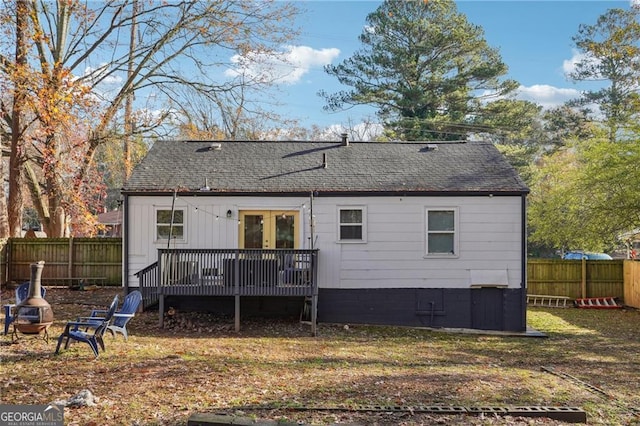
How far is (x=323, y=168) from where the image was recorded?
14.0 meters

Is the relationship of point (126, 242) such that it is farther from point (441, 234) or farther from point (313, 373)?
point (441, 234)

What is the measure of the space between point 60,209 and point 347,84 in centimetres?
1649

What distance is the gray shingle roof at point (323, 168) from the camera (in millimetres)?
13016

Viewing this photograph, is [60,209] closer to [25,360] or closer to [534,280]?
[25,360]

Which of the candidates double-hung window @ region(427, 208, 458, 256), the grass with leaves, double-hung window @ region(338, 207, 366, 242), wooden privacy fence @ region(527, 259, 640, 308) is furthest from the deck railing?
wooden privacy fence @ region(527, 259, 640, 308)

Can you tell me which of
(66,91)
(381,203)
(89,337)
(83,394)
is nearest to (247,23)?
(66,91)

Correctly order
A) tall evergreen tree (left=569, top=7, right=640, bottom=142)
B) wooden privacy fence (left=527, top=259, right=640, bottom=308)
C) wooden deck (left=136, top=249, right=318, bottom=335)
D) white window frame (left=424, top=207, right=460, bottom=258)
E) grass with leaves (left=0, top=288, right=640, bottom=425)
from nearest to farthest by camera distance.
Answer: grass with leaves (left=0, top=288, right=640, bottom=425) < wooden deck (left=136, top=249, right=318, bottom=335) < white window frame (left=424, top=207, right=460, bottom=258) < tall evergreen tree (left=569, top=7, right=640, bottom=142) < wooden privacy fence (left=527, top=259, right=640, bottom=308)

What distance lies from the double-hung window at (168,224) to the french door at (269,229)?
164 cm

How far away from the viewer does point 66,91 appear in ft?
51.0

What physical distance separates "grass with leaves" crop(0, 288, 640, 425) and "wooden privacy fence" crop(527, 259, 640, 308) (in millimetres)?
6279

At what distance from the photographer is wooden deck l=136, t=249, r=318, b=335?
11328 millimetres

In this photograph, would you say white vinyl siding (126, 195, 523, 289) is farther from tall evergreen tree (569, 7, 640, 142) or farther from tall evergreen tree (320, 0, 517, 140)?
tall evergreen tree (320, 0, 517, 140)

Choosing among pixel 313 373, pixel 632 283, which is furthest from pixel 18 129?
pixel 632 283

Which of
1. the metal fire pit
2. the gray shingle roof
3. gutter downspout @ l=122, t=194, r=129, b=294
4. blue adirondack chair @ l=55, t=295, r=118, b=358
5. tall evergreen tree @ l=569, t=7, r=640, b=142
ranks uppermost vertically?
tall evergreen tree @ l=569, t=7, r=640, b=142
